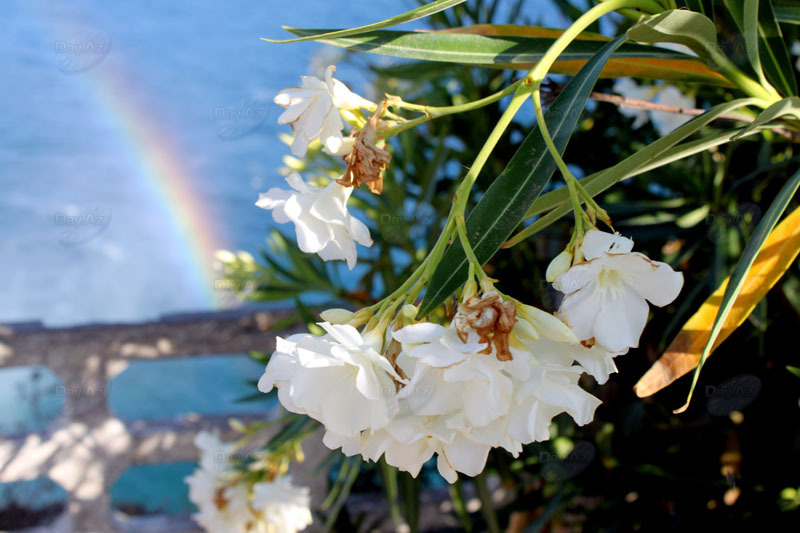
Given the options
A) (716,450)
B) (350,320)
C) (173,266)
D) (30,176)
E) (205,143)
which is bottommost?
(173,266)

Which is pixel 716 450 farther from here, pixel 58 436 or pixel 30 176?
pixel 30 176

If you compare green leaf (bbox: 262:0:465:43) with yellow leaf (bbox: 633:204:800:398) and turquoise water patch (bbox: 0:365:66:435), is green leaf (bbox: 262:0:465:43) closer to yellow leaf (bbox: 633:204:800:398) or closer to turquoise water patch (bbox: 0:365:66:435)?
yellow leaf (bbox: 633:204:800:398)

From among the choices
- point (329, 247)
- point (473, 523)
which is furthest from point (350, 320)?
point (473, 523)

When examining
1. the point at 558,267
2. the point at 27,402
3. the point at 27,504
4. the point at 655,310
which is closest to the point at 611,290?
the point at 558,267

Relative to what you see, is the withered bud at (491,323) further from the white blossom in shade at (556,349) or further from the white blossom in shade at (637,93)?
the white blossom in shade at (637,93)

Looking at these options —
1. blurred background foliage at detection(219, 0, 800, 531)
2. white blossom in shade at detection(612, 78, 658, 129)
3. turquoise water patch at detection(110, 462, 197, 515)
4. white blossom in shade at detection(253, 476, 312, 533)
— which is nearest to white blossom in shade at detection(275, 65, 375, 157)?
blurred background foliage at detection(219, 0, 800, 531)

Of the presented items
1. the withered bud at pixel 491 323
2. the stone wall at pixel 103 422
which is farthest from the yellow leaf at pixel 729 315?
the stone wall at pixel 103 422

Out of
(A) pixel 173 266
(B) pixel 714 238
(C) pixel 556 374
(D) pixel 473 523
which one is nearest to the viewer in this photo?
(C) pixel 556 374
